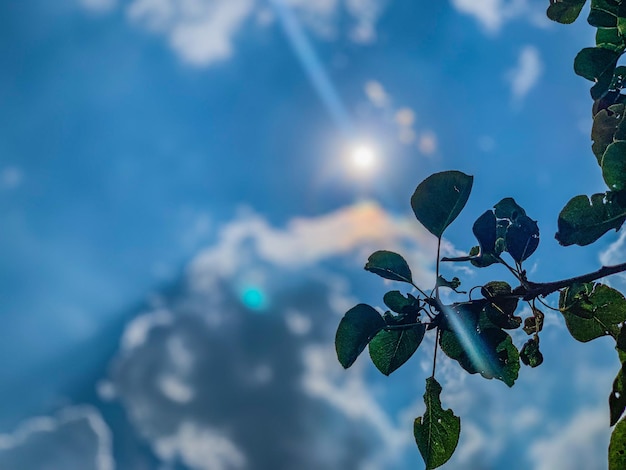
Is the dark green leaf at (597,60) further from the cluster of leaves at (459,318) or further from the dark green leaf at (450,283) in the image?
the dark green leaf at (450,283)

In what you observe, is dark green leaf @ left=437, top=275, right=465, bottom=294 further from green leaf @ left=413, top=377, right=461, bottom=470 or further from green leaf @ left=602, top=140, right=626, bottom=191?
green leaf @ left=602, top=140, right=626, bottom=191

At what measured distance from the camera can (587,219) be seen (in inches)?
107

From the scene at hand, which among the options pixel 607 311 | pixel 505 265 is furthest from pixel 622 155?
pixel 607 311

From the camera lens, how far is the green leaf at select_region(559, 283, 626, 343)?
3.02m

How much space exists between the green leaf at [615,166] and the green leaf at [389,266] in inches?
48.1

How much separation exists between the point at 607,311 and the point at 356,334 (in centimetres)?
157

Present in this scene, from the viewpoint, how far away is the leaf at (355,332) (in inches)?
115

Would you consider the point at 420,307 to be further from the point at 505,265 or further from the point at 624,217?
the point at 624,217

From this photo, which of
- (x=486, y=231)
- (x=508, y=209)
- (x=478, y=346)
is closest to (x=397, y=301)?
(x=478, y=346)

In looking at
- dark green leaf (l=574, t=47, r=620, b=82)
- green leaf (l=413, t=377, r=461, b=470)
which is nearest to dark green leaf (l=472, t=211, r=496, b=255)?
green leaf (l=413, t=377, r=461, b=470)

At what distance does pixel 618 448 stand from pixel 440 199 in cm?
154

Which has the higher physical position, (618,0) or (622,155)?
(618,0)

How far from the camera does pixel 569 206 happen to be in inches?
108

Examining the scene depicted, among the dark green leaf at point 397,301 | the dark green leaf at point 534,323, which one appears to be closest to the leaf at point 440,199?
the dark green leaf at point 397,301
